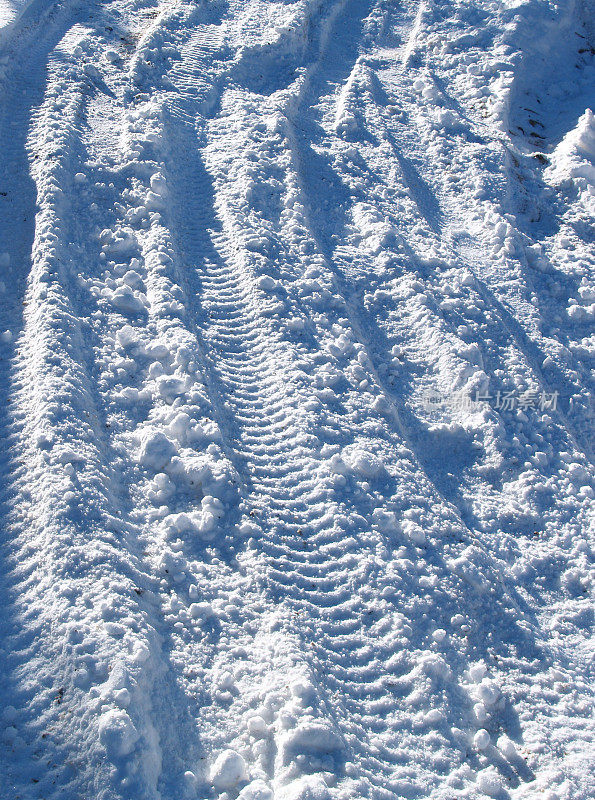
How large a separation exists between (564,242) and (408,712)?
251cm

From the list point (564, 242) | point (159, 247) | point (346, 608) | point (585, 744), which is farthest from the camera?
→ point (564, 242)

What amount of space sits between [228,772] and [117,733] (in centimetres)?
31

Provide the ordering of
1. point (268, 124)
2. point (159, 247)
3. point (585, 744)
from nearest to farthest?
point (585, 744), point (159, 247), point (268, 124)

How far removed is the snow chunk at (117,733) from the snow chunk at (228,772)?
23cm

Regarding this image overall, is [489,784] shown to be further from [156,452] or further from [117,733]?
[156,452]

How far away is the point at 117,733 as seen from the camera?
1561 mm

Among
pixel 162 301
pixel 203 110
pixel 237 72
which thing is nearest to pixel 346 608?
pixel 162 301

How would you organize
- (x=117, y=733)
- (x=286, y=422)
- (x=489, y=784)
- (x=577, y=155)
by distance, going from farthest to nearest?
(x=577, y=155), (x=286, y=422), (x=489, y=784), (x=117, y=733)

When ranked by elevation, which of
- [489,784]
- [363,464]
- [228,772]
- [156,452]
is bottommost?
[489,784]

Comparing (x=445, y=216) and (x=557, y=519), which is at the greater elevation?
(x=445, y=216)

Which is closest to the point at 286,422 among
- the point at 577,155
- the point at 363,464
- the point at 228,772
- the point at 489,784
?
the point at 363,464

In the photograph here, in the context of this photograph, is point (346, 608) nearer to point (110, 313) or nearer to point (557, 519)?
point (557, 519)

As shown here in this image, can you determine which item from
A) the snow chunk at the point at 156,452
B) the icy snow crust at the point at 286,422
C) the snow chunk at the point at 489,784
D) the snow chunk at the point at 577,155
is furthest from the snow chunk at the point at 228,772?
the snow chunk at the point at 577,155

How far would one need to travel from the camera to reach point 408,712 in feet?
5.87
